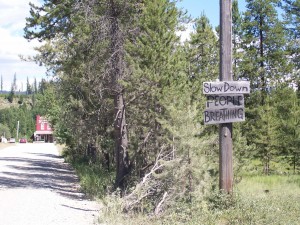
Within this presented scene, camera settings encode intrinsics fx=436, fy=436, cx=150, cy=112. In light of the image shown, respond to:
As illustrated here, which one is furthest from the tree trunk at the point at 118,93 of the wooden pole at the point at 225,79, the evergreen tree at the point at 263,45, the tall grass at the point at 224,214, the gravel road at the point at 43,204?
the evergreen tree at the point at 263,45

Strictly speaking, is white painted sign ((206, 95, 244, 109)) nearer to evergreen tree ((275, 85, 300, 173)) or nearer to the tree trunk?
the tree trunk

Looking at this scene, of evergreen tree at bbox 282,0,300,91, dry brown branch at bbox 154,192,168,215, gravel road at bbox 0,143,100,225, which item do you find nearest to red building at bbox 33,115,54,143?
evergreen tree at bbox 282,0,300,91

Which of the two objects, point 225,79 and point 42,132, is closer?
point 225,79

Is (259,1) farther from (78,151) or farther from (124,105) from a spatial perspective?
(124,105)

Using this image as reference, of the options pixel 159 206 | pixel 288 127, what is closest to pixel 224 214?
pixel 159 206

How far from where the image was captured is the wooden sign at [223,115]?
8375 mm

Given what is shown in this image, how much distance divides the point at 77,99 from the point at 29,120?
126309 mm

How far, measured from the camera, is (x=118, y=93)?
1451cm

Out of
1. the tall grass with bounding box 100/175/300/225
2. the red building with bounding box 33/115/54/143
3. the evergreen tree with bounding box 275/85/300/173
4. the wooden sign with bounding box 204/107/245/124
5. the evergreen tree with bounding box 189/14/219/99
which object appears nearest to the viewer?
the tall grass with bounding box 100/175/300/225

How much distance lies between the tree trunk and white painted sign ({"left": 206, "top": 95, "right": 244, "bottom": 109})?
241 inches

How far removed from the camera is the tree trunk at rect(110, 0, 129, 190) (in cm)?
1423

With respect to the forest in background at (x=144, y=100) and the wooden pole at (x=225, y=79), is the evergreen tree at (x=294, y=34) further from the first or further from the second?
the wooden pole at (x=225, y=79)

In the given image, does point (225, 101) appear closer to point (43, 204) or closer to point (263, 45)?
point (43, 204)

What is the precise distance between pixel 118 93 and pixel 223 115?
6631 mm
